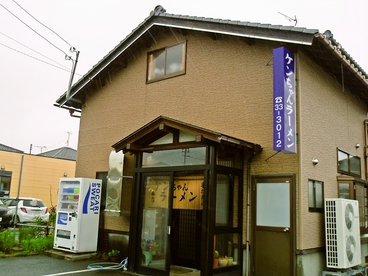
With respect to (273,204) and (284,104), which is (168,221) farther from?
(284,104)

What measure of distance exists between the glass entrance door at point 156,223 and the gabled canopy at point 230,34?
381 centimetres

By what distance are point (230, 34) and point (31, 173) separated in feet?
63.8

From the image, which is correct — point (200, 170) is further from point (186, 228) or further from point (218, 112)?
point (186, 228)

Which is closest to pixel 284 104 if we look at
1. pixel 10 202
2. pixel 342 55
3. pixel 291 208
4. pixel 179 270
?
pixel 291 208

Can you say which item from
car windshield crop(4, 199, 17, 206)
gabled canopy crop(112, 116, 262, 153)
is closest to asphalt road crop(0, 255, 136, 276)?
gabled canopy crop(112, 116, 262, 153)

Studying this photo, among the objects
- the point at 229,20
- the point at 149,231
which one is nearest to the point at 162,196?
the point at 149,231

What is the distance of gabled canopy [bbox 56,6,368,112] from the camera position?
8086 millimetres

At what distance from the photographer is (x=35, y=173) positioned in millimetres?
24703

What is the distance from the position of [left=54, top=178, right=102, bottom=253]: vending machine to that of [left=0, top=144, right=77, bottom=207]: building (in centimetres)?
1194

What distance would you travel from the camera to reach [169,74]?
1080 cm

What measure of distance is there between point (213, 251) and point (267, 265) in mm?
1227

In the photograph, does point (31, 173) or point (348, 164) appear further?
point (31, 173)

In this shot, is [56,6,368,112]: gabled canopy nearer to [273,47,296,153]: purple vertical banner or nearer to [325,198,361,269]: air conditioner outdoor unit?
[273,47,296,153]: purple vertical banner

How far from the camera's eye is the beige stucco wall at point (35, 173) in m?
23.4
